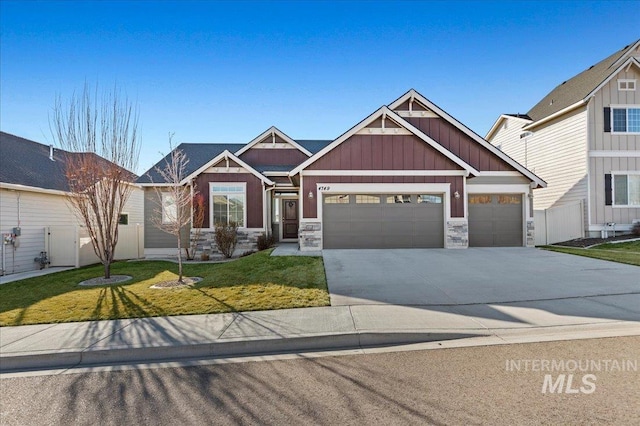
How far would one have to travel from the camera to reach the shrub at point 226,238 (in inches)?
573

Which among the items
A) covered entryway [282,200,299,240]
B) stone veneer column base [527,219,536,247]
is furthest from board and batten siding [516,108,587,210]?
covered entryway [282,200,299,240]

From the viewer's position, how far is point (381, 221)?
45.7 ft

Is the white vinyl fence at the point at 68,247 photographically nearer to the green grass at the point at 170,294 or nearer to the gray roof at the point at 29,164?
the gray roof at the point at 29,164

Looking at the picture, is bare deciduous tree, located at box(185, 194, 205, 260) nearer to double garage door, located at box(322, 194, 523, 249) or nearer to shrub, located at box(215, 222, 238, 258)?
shrub, located at box(215, 222, 238, 258)

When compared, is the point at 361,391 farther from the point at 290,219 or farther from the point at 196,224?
the point at 290,219

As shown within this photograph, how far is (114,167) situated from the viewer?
9836 mm

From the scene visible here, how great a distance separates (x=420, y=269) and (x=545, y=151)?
49.1ft

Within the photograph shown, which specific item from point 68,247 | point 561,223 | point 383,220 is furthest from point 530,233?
point 68,247

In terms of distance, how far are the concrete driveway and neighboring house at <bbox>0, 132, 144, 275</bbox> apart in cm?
1048

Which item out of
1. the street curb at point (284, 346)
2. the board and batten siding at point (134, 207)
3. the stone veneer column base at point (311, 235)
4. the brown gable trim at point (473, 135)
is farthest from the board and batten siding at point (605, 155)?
the board and batten siding at point (134, 207)

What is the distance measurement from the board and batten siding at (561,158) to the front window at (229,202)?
16.8 metres

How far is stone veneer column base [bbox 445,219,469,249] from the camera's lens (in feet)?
45.4

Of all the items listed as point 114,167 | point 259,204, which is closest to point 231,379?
point 114,167

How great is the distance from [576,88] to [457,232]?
1182cm
